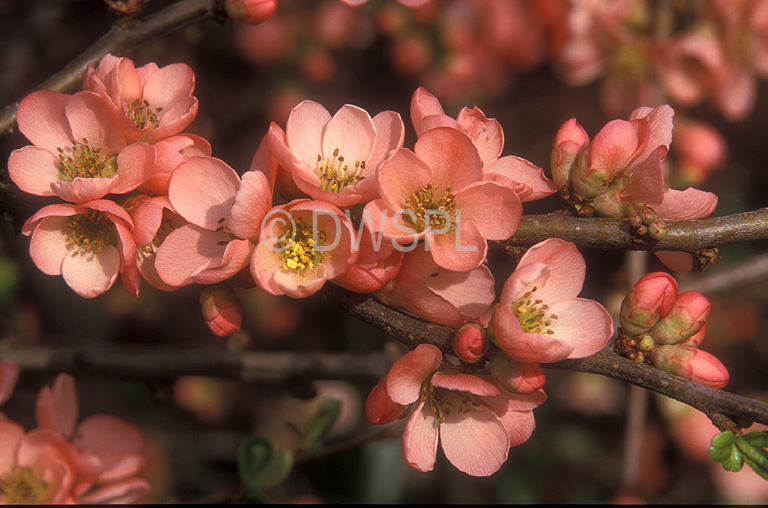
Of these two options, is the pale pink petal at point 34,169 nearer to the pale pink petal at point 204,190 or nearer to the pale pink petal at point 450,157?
the pale pink petal at point 204,190

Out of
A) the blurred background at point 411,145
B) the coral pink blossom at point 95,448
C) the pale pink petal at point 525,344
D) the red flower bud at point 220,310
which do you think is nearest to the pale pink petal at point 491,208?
the pale pink petal at point 525,344

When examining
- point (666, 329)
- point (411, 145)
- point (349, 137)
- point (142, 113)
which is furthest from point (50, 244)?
point (411, 145)

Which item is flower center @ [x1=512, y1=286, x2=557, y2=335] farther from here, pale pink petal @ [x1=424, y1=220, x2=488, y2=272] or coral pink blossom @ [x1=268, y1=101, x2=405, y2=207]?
coral pink blossom @ [x1=268, y1=101, x2=405, y2=207]

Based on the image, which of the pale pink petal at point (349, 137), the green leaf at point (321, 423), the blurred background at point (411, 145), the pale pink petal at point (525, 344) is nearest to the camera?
the pale pink petal at point (525, 344)

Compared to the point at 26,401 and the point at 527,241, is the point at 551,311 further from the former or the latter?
the point at 26,401

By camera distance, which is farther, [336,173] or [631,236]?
[336,173]

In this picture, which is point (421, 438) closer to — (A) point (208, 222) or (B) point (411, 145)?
(A) point (208, 222)

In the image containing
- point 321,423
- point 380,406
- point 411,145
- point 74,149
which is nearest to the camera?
point 380,406
